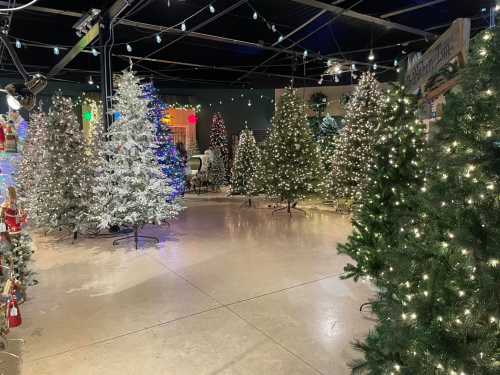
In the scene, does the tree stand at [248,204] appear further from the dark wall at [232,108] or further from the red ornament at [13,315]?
the red ornament at [13,315]

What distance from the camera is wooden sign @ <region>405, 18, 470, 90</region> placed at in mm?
2270

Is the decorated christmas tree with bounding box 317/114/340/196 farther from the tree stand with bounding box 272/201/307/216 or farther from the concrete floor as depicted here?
the concrete floor

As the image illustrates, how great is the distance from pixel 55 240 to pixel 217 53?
6.69 meters

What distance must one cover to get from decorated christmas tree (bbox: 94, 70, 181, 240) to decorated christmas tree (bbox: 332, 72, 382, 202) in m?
3.93

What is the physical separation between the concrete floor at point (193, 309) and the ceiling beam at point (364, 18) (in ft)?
13.7

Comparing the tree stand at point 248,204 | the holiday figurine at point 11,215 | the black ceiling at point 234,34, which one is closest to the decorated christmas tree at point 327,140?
the black ceiling at point 234,34

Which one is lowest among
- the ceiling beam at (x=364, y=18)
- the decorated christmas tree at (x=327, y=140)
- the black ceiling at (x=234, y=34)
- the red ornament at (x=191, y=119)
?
the decorated christmas tree at (x=327, y=140)

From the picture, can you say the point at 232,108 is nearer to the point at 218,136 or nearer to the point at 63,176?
the point at 218,136

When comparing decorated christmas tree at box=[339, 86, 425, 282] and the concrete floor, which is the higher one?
decorated christmas tree at box=[339, 86, 425, 282]

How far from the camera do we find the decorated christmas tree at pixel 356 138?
7609mm

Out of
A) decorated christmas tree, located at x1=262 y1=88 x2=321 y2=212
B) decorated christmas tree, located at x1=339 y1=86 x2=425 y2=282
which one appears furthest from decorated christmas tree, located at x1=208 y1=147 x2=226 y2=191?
decorated christmas tree, located at x1=339 y1=86 x2=425 y2=282

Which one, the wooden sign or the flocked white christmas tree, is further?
the flocked white christmas tree

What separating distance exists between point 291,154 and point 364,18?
3.12m

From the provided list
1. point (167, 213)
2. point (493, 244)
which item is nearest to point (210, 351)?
point (493, 244)
